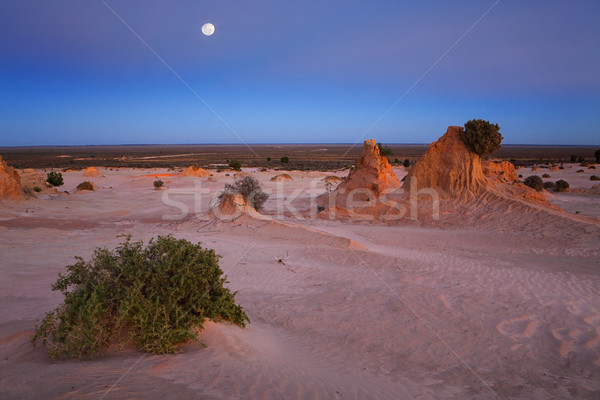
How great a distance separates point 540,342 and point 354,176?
13.1 m

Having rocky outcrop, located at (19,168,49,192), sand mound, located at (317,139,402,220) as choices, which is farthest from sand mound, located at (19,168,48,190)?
sand mound, located at (317,139,402,220)

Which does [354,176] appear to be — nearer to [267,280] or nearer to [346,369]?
[267,280]

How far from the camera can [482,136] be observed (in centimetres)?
1569

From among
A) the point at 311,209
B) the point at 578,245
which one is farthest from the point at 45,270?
the point at 578,245

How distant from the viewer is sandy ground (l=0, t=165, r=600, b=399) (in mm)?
3863

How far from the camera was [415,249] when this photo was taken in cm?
1172

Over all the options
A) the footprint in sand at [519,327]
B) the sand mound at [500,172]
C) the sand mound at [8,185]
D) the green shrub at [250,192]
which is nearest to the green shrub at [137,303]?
the footprint in sand at [519,327]

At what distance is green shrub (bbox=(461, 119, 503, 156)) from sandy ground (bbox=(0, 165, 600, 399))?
149 inches

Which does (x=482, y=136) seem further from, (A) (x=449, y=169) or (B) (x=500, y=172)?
(B) (x=500, y=172)

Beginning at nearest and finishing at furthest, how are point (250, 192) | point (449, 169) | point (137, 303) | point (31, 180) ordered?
point (137, 303) → point (449, 169) → point (250, 192) → point (31, 180)

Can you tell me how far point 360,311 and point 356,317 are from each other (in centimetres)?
29

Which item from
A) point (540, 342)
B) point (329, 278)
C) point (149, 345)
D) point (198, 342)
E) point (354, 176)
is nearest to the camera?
point (149, 345)

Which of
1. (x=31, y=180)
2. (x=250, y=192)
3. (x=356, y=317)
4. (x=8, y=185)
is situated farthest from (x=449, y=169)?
(x=31, y=180)

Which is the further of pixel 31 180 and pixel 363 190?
pixel 31 180
